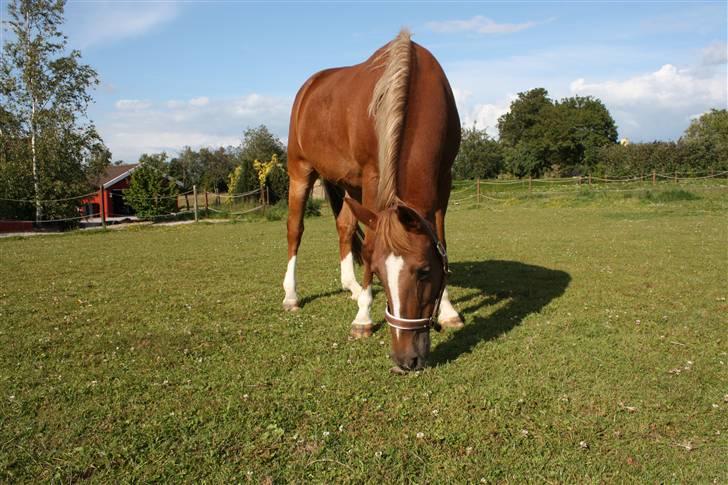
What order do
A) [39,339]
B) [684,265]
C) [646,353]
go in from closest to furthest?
[646,353], [39,339], [684,265]

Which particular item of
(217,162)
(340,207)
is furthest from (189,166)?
(340,207)

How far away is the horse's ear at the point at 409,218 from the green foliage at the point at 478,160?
211 ft

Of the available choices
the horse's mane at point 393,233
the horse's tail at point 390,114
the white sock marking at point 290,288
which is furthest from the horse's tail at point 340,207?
the horse's mane at point 393,233

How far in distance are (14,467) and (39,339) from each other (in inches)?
99.8

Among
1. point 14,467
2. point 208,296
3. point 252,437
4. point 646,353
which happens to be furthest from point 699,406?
point 208,296

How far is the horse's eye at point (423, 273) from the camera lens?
3.50m

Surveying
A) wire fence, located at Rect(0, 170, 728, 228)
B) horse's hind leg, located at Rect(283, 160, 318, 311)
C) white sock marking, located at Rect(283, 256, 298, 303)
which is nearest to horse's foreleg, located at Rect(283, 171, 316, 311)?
horse's hind leg, located at Rect(283, 160, 318, 311)

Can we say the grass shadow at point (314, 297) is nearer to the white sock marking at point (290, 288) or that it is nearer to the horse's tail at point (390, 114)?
→ the white sock marking at point (290, 288)

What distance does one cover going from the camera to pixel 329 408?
336 centimetres

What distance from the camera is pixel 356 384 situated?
3713mm

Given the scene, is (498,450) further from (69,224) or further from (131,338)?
(69,224)

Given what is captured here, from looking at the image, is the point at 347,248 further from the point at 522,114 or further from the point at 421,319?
the point at 522,114

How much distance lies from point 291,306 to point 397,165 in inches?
111

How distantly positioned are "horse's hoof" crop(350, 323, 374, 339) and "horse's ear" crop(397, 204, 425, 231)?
1671 millimetres
